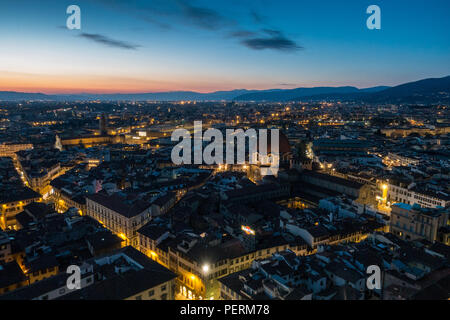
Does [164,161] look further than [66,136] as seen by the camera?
No

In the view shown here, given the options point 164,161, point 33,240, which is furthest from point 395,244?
point 164,161

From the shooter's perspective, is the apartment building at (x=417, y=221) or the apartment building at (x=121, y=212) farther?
the apartment building at (x=121, y=212)

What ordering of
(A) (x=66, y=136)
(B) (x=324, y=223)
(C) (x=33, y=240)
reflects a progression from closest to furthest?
(C) (x=33, y=240)
(B) (x=324, y=223)
(A) (x=66, y=136)

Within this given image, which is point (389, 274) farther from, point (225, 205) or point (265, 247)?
point (225, 205)

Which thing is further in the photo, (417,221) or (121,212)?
(121,212)

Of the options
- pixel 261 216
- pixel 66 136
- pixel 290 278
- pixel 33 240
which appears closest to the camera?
pixel 290 278

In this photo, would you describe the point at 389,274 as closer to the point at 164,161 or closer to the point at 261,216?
the point at 261,216

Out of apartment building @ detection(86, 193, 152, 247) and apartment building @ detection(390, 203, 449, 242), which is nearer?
apartment building @ detection(390, 203, 449, 242)
